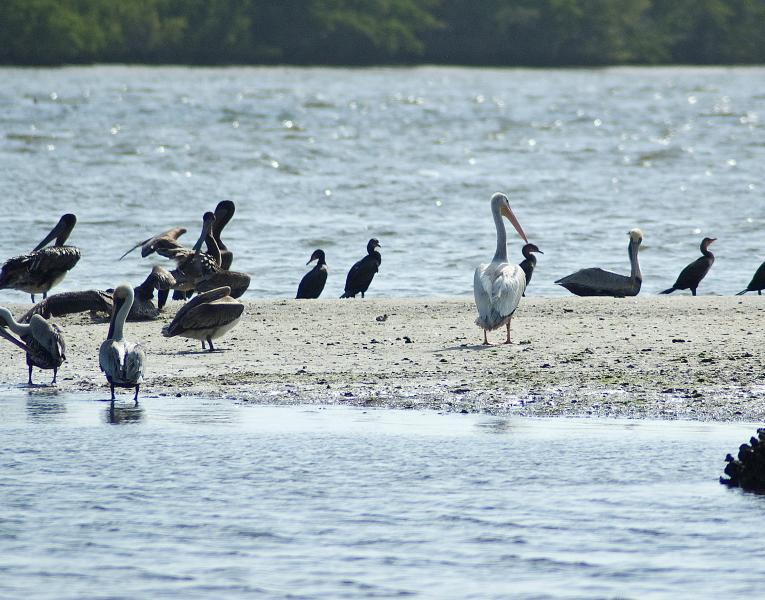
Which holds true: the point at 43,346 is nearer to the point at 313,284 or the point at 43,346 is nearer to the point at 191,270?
the point at 191,270

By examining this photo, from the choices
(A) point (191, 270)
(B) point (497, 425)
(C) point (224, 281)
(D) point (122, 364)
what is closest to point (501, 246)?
(C) point (224, 281)

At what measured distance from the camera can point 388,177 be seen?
3456 cm

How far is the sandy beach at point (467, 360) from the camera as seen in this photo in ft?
30.7

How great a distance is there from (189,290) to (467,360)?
14.4 ft

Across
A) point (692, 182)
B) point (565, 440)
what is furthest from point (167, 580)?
point (692, 182)

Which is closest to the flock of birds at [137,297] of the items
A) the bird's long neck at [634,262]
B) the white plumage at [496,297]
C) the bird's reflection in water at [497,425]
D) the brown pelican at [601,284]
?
the white plumage at [496,297]

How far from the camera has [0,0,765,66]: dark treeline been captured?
341 feet

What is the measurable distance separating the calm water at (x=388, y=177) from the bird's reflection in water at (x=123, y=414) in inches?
287

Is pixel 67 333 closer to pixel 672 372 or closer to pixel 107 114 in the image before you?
pixel 672 372

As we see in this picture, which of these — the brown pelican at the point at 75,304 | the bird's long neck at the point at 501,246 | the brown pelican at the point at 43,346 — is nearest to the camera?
the brown pelican at the point at 43,346

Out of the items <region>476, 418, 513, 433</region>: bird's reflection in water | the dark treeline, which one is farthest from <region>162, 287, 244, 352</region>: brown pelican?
the dark treeline

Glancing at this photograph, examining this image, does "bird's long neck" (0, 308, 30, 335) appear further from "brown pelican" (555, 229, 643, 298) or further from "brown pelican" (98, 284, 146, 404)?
"brown pelican" (555, 229, 643, 298)

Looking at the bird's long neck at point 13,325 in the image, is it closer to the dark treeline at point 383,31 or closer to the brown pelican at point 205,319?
the brown pelican at point 205,319

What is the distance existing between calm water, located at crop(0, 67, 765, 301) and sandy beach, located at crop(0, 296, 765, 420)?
399cm
